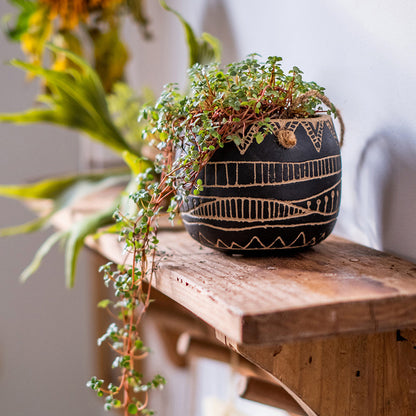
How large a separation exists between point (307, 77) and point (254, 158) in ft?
0.80

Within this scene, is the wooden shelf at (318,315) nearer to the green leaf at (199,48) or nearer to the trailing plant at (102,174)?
the trailing plant at (102,174)

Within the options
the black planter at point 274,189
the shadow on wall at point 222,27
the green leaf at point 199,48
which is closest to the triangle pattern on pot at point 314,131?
the black planter at point 274,189

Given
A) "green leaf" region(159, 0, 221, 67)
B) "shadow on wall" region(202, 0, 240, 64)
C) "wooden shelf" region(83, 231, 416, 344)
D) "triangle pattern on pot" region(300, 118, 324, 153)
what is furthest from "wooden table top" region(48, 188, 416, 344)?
"shadow on wall" region(202, 0, 240, 64)

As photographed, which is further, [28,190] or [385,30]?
[28,190]

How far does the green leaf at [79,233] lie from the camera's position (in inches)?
29.7

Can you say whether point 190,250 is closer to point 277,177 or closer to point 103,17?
point 277,177

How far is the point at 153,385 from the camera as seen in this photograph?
2.04 feet

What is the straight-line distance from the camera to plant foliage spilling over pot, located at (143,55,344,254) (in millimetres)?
533

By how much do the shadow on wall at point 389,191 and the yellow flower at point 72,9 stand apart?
652 millimetres

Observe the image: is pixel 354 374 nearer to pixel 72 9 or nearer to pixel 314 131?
pixel 314 131

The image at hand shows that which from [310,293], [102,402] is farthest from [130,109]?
[102,402]

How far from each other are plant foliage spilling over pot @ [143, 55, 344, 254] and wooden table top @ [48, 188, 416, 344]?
0.11ft

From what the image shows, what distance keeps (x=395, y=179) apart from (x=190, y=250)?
23 cm

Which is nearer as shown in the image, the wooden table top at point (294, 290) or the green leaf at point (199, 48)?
the wooden table top at point (294, 290)
